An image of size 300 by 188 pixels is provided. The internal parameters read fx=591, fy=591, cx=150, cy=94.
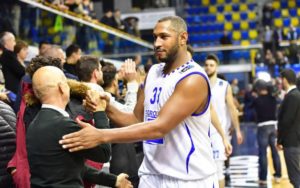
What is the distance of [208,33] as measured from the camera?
25984 millimetres

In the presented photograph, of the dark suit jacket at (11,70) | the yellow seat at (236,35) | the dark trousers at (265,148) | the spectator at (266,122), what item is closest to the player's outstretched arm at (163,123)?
the dark suit jacket at (11,70)

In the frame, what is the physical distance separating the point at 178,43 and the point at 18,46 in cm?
382

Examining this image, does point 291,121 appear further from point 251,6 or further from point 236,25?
point 251,6

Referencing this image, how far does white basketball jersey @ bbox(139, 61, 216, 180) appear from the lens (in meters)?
3.70

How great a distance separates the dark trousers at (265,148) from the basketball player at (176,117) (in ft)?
19.7

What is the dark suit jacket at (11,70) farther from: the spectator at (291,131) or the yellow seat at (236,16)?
the yellow seat at (236,16)

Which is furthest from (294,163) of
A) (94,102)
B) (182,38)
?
(94,102)

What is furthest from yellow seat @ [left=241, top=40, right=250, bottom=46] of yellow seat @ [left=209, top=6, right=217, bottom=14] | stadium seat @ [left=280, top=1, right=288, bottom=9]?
Result: stadium seat @ [left=280, top=1, right=288, bottom=9]

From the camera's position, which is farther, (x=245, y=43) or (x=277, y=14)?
(x=277, y=14)

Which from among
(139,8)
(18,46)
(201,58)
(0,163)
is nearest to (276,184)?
(18,46)

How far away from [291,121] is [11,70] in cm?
357

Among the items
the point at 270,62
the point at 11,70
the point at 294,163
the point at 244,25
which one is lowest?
the point at 294,163

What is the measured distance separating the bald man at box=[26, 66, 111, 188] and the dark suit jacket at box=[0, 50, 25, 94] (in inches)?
144

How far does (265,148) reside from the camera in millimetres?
9930
